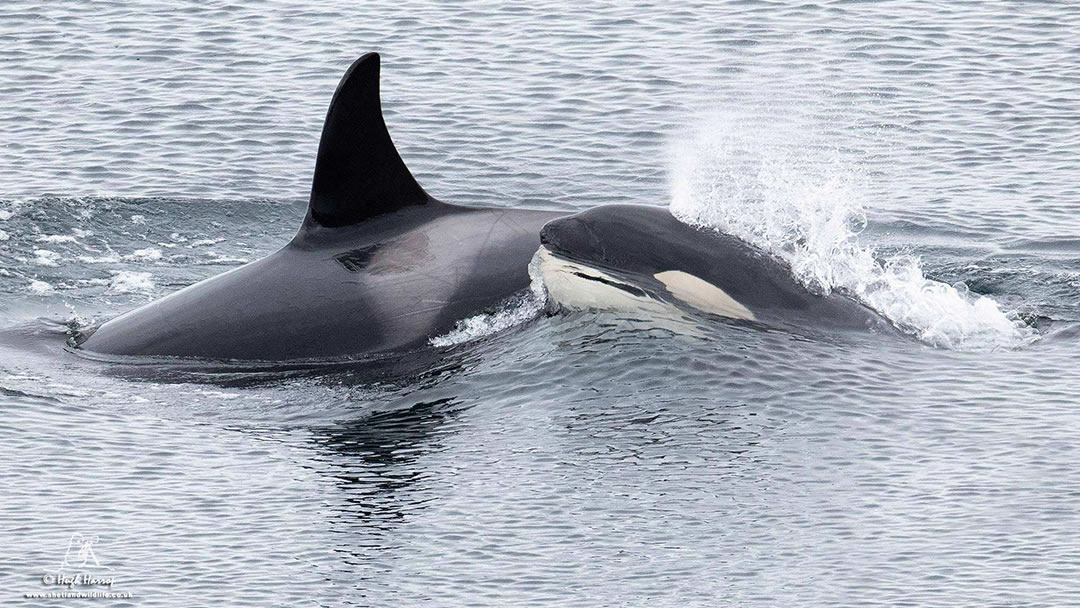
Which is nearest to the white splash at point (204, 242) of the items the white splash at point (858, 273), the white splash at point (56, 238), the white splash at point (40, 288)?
the white splash at point (56, 238)

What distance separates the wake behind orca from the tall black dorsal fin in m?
0.01

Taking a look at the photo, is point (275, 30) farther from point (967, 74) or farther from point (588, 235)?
point (588, 235)

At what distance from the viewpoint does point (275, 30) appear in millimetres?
36188

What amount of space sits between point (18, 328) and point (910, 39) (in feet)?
69.8

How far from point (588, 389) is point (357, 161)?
3417 mm

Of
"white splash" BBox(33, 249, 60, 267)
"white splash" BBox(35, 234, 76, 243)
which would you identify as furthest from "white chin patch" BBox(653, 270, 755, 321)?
"white splash" BBox(35, 234, 76, 243)

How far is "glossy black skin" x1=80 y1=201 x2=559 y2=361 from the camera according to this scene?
56.5ft

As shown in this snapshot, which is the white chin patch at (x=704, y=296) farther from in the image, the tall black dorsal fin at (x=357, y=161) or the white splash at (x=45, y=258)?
the white splash at (x=45, y=258)

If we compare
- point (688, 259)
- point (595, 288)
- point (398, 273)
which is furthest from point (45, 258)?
point (688, 259)

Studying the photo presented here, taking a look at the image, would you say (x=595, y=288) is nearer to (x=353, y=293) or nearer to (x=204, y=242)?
(x=353, y=293)

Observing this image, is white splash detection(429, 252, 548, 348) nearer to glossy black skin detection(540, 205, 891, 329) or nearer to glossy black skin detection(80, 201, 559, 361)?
glossy black skin detection(80, 201, 559, 361)

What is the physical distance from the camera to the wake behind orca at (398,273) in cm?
1700

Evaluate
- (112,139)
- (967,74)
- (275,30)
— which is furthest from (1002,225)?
(275,30)

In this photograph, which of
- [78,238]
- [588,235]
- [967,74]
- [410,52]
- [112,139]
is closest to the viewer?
[588,235]
